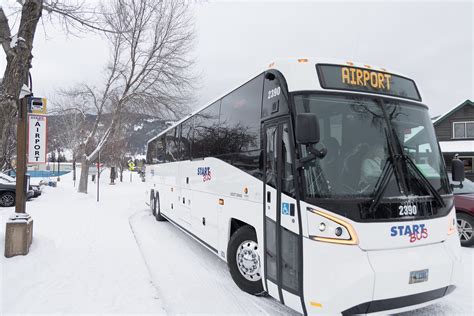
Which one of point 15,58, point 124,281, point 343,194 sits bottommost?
point 124,281

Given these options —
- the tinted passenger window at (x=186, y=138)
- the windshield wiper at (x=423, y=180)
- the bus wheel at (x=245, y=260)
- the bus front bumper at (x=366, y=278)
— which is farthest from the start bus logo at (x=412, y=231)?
the tinted passenger window at (x=186, y=138)

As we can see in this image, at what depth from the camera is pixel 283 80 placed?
12.9 feet

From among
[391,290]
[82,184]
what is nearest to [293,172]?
[391,290]

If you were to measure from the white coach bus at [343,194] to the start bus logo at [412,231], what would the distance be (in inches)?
0.5

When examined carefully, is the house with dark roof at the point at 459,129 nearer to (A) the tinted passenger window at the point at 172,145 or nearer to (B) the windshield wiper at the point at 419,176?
(A) the tinted passenger window at the point at 172,145

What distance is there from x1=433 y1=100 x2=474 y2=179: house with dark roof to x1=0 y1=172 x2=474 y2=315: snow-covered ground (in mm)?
19830

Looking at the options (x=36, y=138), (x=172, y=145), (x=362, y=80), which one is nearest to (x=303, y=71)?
(x=362, y=80)

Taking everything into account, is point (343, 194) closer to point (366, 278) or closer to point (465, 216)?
point (366, 278)

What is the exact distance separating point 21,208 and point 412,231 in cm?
649

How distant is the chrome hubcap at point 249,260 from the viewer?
4.61m

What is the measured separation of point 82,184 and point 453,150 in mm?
26346

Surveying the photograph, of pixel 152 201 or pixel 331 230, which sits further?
pixel 152 201

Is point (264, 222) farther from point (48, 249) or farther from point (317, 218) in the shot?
point (48, 249)

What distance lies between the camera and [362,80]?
13.0 feet
